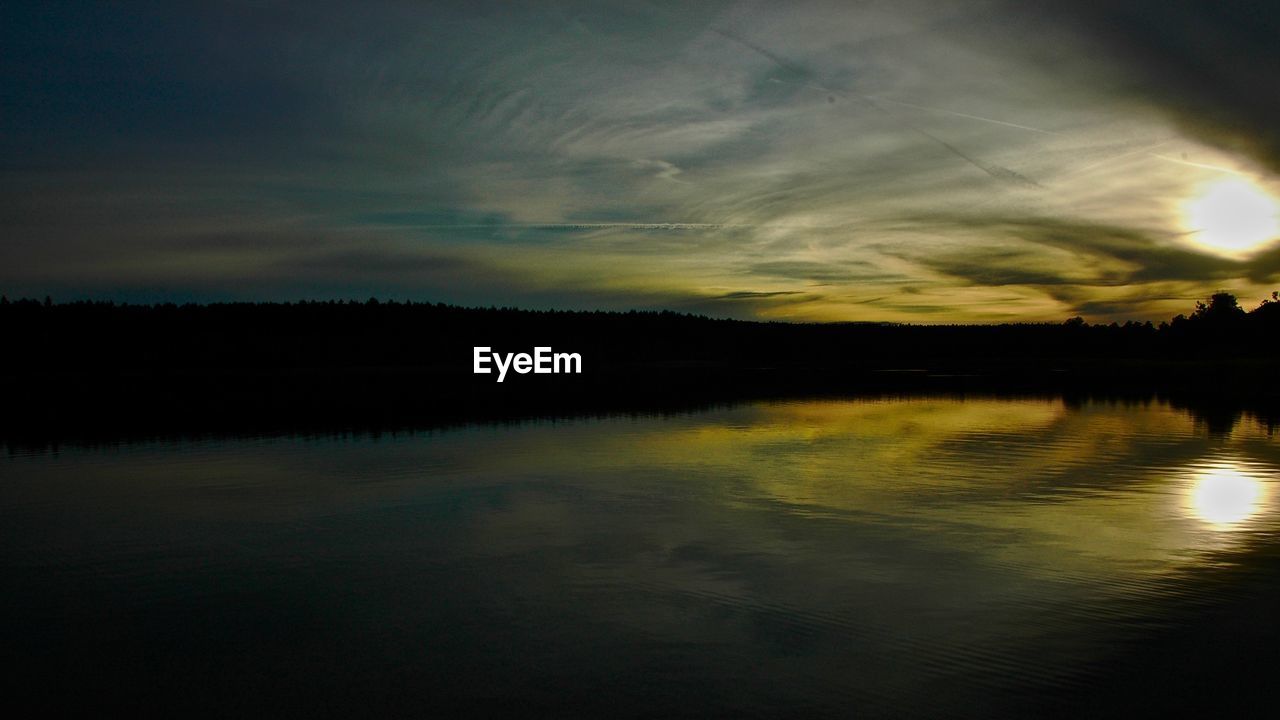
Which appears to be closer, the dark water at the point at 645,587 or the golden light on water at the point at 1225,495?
the dark water at the point at 645,587

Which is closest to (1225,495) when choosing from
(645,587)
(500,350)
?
(645,587)

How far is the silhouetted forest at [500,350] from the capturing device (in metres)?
42.4

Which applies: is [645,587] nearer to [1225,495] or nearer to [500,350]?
[1225,495]

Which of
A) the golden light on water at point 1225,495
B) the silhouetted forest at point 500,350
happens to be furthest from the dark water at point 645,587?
the silhouetted forest at point 500,350

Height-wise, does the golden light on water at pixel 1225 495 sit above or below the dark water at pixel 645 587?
above

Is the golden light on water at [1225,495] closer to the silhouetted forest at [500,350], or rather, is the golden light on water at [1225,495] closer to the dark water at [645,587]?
the dark water at [645,587]

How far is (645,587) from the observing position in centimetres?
1048

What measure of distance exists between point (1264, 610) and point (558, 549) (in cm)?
834

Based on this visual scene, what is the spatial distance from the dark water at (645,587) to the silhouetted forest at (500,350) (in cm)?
1655

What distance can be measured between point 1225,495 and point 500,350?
444ft

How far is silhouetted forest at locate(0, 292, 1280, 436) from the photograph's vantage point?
4238 centimetres

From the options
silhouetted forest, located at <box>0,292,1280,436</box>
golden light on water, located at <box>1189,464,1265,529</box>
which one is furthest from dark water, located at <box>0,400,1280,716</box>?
silhouetted forest, located at <box>0,292,1280,436</box>

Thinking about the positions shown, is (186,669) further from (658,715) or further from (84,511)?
(84,511)

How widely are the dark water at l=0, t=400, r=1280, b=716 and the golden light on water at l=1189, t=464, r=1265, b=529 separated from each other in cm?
10
